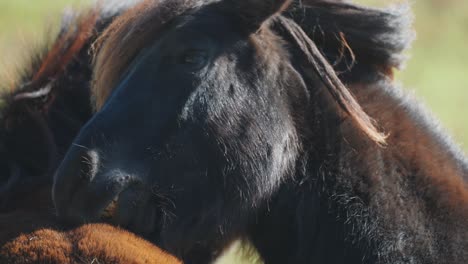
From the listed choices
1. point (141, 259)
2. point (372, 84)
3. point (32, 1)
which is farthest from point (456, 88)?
point (141, 259)

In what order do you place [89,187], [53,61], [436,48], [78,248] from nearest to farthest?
[78,248] → [89,187] → [53,61] → [436,48]

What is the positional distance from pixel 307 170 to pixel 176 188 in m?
0.57

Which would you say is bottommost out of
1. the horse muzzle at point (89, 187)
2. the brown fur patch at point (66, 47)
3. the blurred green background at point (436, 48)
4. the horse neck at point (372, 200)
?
the blurred green background at point (436, 48)

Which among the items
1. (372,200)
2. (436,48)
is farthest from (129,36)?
(436,48)

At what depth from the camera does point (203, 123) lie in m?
3.34

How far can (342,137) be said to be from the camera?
11.3 ft

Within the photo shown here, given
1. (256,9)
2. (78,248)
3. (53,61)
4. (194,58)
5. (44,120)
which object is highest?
(256,9)

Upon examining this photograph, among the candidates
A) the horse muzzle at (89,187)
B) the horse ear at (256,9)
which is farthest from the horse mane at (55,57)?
the horse ear at (256,9)

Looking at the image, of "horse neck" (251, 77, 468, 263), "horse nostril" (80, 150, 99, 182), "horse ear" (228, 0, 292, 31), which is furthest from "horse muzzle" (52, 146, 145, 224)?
"horse ear" (228, 0, 292, 31)

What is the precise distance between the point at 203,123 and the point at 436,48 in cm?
1175

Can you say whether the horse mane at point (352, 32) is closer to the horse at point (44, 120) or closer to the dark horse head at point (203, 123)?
the dark horse head at point (203, 123)

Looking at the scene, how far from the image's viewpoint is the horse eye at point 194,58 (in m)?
3.39

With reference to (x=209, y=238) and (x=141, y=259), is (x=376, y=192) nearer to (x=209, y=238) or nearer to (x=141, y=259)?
(x=209, y=238)

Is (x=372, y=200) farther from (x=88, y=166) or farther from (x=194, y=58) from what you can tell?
(x=88, y=166)
